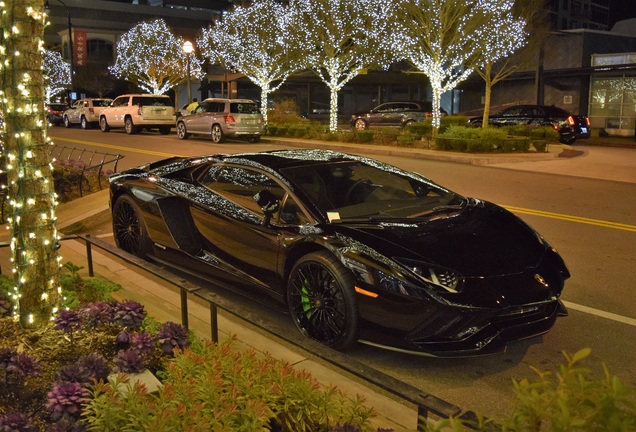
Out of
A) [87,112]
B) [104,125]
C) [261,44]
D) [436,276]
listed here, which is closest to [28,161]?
[436,276]

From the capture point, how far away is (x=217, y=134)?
2561cm

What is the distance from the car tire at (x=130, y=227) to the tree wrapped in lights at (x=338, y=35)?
20.3 m

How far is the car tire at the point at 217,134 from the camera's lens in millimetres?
25400

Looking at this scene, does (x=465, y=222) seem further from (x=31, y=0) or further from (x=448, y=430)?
(x=31, y=0)

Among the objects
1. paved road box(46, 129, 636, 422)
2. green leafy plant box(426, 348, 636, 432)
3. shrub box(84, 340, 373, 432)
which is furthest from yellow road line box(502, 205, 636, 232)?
green leafy plant box(426, 348, 636, 432)

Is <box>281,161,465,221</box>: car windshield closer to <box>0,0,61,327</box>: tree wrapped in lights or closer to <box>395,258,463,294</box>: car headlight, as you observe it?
<box>395,258,463,294</box>: car headlight

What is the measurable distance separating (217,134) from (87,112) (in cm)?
1321

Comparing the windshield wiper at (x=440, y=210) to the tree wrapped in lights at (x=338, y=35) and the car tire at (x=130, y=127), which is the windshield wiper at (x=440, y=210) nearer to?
the tree wrapped in lights at (x=338, y=35)

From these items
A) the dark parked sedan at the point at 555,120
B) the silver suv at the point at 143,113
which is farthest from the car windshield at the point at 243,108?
the dark parked sedan at the point at 555,120

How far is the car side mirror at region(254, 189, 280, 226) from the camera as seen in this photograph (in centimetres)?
561

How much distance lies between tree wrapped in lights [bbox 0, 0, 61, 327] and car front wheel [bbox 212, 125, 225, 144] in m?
21.1

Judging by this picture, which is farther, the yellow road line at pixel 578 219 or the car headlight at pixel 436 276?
the yellow road line at pixel 578 219

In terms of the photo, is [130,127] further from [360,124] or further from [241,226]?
[241,226]

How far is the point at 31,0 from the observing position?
14.1ft
